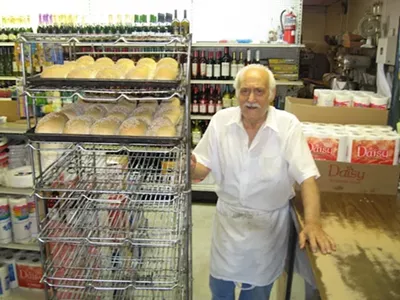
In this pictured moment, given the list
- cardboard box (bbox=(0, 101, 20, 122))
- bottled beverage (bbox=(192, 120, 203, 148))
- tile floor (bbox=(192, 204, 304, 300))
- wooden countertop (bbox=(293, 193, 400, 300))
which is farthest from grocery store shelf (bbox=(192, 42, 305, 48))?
wooden countertop (bbox=(293, 193, 400, 300))

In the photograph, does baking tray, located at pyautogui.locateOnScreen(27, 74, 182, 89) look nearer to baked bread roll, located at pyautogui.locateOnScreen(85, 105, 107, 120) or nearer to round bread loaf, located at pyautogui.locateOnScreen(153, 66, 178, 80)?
round bread loaf, located at pyautogui.locateOnScreen(153, 66, 178, 80)

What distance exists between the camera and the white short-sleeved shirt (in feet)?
6.15

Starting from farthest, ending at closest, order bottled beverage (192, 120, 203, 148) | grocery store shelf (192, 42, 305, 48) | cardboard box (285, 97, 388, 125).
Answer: bottled beverage (192, 120, 203, 148), grocery store shelf (192, 42, 305, 48), cardboard box (285, 97, 388, 125)

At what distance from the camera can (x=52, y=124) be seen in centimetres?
142

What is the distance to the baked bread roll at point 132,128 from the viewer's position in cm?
144

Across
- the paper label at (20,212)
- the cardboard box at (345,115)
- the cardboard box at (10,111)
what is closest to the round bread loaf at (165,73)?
the cardboard box at (345,115)

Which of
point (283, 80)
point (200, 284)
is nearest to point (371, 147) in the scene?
point (200, 284)

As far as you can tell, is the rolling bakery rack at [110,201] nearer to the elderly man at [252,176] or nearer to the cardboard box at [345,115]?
the elderly man at [252,176]

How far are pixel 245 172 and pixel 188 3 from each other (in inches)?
128

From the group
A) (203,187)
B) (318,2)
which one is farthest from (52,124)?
(318,2)

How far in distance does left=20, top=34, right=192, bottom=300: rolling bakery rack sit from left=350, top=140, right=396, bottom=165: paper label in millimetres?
846

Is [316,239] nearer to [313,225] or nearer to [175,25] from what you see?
[313,225]

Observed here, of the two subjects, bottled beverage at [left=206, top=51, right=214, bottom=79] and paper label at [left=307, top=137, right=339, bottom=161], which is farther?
bottled beverage at [left=206, top=51, right=214, bottom=79]

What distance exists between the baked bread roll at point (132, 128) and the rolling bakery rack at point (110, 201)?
0.07m
